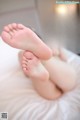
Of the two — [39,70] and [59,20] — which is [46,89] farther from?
[59,20]

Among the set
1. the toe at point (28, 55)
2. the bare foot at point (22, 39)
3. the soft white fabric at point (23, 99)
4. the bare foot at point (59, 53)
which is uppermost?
the bare foot at point (22, 39)

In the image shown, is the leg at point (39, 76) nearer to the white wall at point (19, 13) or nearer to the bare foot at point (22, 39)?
the bare foot at point (22, 39)

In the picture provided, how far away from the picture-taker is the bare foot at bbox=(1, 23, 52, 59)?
0.59 m

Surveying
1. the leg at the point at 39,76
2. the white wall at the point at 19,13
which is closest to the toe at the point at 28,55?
the leg at the point at 39,76

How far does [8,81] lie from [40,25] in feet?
0.74

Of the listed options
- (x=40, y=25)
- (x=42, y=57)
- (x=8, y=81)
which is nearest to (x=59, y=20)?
(x=40, y=25)

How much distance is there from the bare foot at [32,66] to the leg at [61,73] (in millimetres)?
25

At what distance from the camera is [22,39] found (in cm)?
60

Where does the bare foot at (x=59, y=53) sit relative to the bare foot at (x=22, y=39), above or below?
below

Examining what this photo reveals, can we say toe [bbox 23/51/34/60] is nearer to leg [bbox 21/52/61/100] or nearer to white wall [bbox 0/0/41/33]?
leg [bbox 21/52/61/100]

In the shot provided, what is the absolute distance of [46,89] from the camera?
2.13 ft

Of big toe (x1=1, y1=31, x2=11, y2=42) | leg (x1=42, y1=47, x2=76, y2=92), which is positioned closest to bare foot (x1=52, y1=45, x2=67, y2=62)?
leg (x1=42, y1=47, x2=76, y2=92)

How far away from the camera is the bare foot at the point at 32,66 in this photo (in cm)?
60

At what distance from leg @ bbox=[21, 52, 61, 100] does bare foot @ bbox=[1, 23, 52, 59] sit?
0.02 meters
